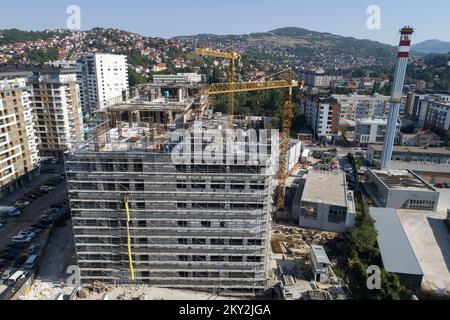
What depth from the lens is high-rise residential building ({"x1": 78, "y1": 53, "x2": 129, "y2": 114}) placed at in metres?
43.1

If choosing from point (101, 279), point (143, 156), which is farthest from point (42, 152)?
point (143, 156)

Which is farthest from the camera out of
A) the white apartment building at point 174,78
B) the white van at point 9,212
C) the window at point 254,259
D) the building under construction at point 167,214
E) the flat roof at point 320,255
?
the white apartment building at point 174,78

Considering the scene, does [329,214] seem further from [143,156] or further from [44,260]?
[44,260]

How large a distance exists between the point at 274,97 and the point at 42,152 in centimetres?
3231

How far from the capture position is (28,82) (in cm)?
2747

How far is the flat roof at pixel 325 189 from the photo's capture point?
19.5m

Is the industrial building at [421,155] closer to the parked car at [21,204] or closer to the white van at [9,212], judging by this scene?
the parked car at [21,204]

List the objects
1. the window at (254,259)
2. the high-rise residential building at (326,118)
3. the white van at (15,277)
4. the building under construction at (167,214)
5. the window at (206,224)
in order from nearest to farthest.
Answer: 1. the building under construction at (167,214)
2. the window at (206,224)
3. the window at (254,259)
4. the white van at (15,277)
5. the high-rise residential building at (326,118)

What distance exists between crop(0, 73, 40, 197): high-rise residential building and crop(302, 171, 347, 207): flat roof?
67.4ft

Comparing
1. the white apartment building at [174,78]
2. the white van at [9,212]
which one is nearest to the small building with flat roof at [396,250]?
the white van at [9,212]

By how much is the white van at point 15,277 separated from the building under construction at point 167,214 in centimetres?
301

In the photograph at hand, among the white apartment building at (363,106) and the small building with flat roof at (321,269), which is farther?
the white apartment building at (363,106)

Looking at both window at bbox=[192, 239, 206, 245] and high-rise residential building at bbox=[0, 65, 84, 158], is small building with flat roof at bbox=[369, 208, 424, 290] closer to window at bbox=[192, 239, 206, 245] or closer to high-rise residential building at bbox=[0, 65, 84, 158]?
window at bbox=[192, 239, 206, 245]
